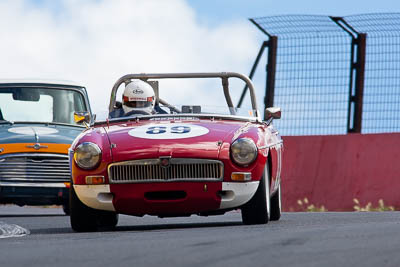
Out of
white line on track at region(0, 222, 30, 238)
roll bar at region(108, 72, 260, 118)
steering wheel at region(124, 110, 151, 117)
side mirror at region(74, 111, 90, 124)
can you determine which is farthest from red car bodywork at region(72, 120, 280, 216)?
roll bar at region(108, 72, 260, 118)

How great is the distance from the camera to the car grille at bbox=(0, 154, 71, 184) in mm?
13586

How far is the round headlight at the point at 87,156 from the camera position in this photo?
344 inches

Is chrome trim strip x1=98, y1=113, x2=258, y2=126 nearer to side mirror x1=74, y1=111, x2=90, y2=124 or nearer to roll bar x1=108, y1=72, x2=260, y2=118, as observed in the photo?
side mirror x1=74, y1=111, x2=90, y2=124

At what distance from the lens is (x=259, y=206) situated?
8898 millimetres

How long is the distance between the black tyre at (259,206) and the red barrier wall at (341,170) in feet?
16.6

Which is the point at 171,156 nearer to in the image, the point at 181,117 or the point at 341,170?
the point at 181,117

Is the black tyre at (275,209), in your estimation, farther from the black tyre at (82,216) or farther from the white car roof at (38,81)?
the white car roof at (38,81)

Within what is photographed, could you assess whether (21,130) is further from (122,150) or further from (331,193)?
(122,150)

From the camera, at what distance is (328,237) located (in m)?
6.56

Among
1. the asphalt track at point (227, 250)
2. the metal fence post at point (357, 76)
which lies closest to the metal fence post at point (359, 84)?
the metal fence post at point (357, 76)

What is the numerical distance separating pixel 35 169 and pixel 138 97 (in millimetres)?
3775

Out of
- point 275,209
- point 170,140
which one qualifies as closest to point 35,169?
point 275,209

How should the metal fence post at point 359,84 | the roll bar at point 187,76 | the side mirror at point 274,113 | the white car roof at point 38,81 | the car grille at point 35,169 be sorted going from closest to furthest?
the side mirror at point 274,113
the roll bar at point 187,76
the car grille at point 35,169
the metal fence post at point 359,84
the white car roof at point 38,81

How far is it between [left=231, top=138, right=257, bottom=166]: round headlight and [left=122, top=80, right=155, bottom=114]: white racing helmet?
5.42 feet
